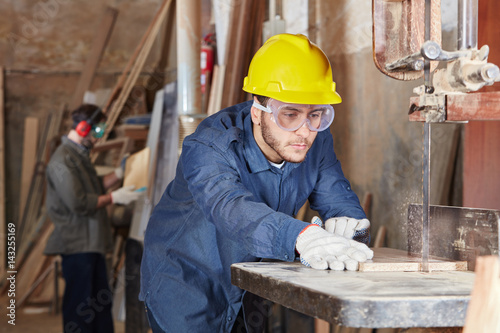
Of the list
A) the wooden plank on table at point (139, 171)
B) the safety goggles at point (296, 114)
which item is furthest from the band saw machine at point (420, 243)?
the wooden plank on table at point (139, 171)

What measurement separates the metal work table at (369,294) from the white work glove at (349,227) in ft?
1.27

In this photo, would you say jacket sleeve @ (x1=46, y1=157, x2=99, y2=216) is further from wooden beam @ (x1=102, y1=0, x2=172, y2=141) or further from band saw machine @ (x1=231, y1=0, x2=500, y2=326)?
band saw machine @ (x1=231, y1=0, x2=500, y2=326)

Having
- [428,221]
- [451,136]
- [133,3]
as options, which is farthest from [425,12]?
[133,3]

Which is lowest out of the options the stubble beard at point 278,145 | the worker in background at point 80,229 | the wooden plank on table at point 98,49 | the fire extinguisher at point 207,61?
the worker in background at point 80,229

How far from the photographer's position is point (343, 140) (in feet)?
12.8

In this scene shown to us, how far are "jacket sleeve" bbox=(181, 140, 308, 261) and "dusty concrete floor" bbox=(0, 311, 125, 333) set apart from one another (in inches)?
155

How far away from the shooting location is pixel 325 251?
5.72 ft

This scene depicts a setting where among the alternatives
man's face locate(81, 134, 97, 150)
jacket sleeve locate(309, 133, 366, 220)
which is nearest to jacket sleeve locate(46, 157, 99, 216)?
man's face locate(81, 134, 97, 150)

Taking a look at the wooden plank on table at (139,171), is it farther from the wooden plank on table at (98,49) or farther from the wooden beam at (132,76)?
the wooden plank on table at (98,49)

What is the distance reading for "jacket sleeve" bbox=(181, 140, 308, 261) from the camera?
1791mm

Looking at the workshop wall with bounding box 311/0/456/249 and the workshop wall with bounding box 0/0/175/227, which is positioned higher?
the workshop wall with bounding box 0/0/175/227

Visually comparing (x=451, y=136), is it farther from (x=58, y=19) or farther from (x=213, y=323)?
(x=58, y=19)

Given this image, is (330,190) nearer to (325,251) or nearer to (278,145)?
(278,145)

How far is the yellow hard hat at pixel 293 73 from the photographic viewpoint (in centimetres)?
214
